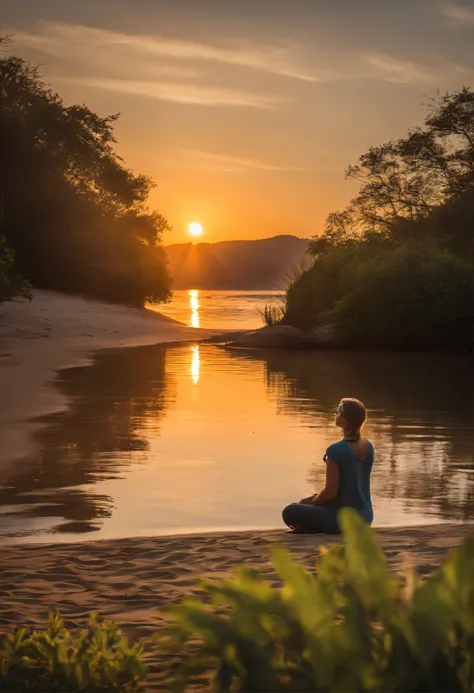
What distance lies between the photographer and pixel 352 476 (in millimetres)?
8383

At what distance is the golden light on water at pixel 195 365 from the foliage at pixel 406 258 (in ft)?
17.9

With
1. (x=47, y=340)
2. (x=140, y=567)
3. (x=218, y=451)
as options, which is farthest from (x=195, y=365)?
(x=140, y=567)

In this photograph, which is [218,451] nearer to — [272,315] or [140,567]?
[140,567]

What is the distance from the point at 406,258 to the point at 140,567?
31996 millimetres

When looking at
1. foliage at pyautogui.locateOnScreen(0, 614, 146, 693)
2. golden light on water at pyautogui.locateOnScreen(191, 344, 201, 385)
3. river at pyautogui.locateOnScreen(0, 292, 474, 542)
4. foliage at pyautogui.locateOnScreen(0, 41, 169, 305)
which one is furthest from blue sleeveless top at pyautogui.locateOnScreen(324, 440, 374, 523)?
foliage at pyautogui.locateOnScreen(0, 41, 169, 305)

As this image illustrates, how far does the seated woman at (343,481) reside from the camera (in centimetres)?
828

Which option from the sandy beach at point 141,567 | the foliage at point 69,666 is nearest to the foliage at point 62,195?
the sandy beach at point 141,567

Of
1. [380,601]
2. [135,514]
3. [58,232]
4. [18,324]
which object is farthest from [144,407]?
[58,232]

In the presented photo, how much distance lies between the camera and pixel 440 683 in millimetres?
3963

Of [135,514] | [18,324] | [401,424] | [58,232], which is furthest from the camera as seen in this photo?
[58,232]

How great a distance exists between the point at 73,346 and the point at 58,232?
19454 mm

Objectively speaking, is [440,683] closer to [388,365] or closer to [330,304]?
[388,365]

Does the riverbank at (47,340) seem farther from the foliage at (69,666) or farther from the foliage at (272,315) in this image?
the foliage at (69,666)

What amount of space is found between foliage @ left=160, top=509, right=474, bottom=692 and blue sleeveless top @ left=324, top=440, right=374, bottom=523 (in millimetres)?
4287
